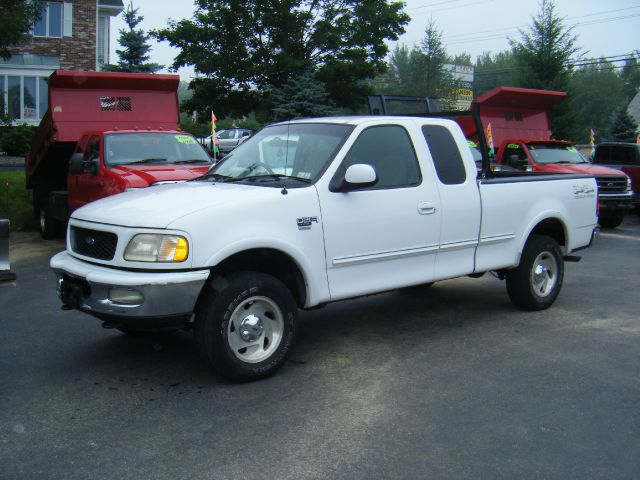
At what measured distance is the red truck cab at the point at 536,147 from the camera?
49.3 feet

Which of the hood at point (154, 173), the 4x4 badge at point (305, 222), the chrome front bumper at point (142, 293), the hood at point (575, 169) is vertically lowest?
the chrome front bumper at point (142, 293)

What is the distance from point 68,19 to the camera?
31.8 metres

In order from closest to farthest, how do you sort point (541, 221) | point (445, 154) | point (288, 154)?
point (288, 154) → point (445, 154) → point (541, 221)

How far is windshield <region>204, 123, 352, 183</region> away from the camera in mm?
5547

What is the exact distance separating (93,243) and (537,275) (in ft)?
14.8

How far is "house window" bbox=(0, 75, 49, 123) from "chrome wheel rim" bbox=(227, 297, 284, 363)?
95.8 feet

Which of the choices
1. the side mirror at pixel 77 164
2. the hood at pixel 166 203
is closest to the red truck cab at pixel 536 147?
the side mirror at pixel 77 164

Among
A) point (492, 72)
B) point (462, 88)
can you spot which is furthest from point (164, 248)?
point (492, 72)

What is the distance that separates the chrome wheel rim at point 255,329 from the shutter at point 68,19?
1209 inches

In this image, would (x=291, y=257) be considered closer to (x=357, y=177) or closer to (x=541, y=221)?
(x=357, y=177)

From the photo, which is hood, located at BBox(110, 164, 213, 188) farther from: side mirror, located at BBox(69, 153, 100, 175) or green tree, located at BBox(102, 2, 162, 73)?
green tree, located at BBox(102, 2, 162, 73)

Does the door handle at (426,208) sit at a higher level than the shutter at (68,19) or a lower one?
lower

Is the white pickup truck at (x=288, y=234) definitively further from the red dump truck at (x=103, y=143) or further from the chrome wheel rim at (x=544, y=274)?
the red dump truck at (x=103, y=143)

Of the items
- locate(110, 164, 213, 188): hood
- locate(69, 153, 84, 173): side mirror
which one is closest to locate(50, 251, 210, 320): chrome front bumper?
locate(110, 164, 213, 188): hood
